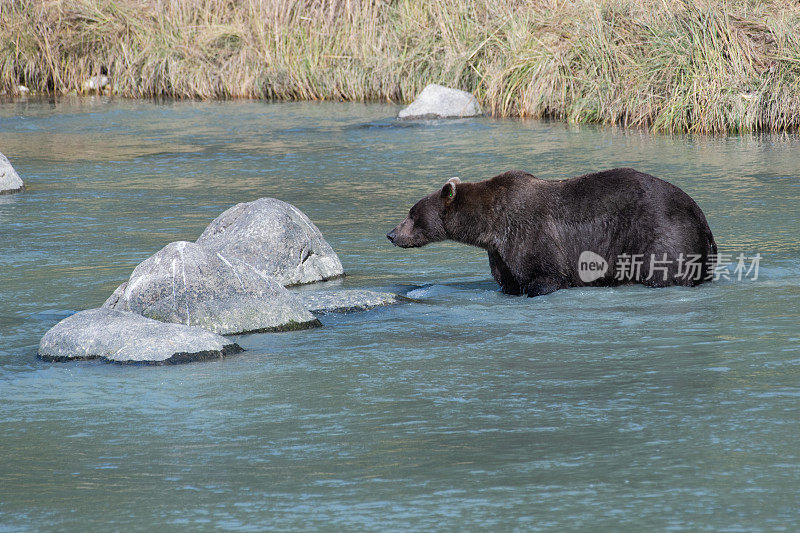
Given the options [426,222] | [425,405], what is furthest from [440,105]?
[425,405]

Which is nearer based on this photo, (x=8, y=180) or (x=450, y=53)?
(x=8, y=180)

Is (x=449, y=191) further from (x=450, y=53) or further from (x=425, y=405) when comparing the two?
(x=450, y=53)

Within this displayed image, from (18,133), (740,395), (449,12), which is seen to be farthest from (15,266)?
(449,12)

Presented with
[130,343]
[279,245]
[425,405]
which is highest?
[279,245]

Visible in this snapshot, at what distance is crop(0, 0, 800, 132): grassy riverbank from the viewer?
16.6 meters

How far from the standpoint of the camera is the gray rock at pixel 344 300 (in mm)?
7453

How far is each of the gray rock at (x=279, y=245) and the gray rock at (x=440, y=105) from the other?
34.8 ft

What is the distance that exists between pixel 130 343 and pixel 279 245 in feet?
8.60

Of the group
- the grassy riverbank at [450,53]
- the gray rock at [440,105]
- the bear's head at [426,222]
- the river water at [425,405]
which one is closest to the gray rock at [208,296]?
the river water at [425,405]

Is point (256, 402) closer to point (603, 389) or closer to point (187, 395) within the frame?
point (187, 395)

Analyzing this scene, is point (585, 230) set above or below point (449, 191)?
below

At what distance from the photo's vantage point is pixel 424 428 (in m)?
5.00

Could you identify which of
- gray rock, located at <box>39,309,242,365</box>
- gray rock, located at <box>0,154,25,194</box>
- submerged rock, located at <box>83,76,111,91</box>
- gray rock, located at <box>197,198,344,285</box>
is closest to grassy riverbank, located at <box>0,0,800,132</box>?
submerged rock, located at <box>83,76,111,91</box>

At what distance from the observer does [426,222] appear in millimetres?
8414
